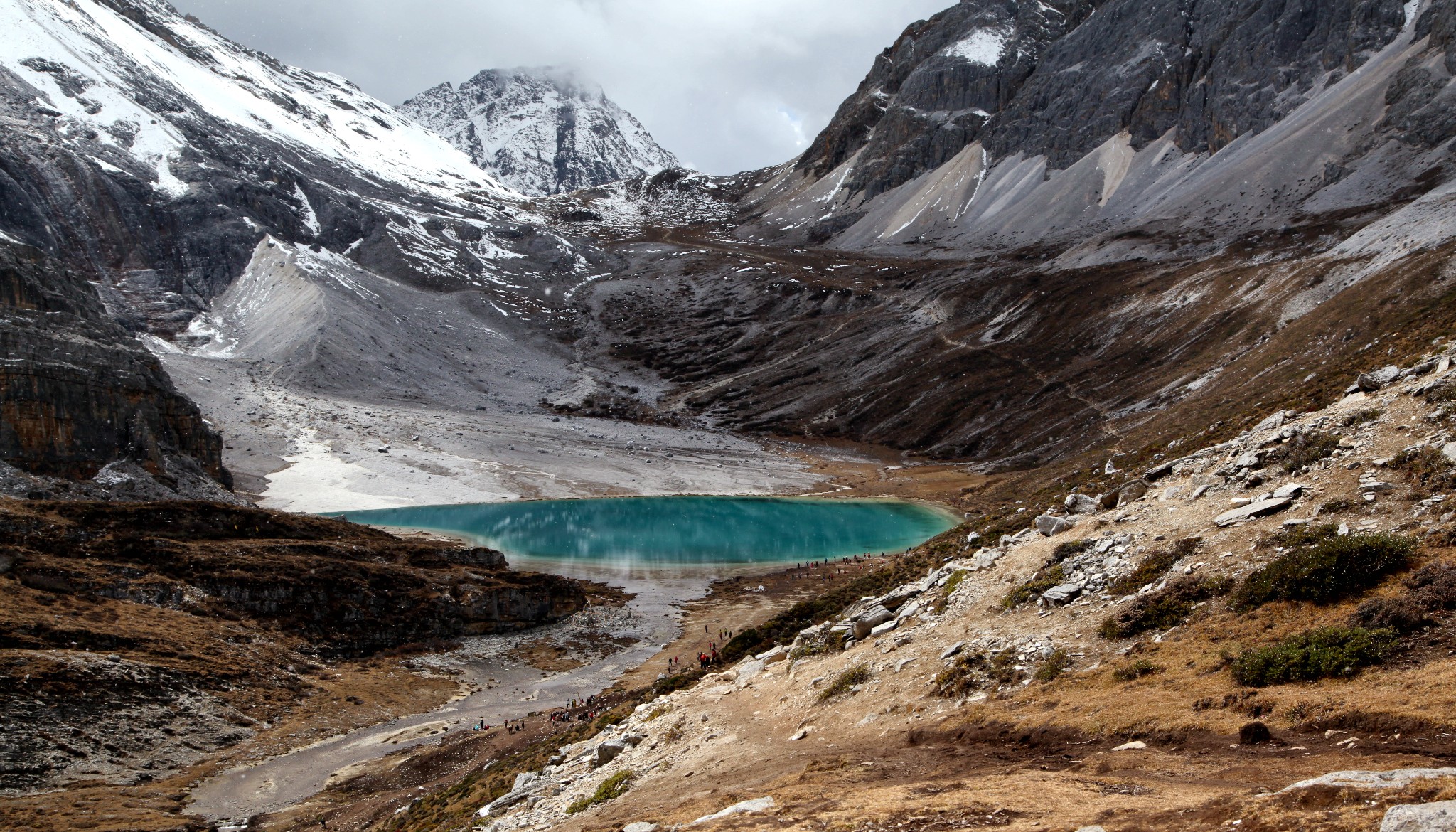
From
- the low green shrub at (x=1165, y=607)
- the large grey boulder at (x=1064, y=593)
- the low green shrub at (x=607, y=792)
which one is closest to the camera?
the low green shrub at (x=1165, y=607)

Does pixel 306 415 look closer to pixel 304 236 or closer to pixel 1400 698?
pixel 304 236

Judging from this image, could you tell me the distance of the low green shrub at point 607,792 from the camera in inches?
646

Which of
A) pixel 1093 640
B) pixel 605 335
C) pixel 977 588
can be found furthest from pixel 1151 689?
pixel 605 335

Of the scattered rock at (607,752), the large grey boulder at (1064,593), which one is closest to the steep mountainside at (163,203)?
the scattered rock at (607,752)

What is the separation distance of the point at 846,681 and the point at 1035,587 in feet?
13.8

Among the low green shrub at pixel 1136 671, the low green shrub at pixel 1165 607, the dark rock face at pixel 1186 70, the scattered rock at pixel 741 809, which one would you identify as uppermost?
the dark rock face at pixel 1186 70

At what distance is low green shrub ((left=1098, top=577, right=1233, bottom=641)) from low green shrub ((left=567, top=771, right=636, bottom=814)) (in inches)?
375

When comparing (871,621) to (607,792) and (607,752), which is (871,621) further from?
(607,792)

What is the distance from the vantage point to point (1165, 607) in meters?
14.4

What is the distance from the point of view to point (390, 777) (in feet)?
87.4

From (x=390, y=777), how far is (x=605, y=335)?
14684 cm

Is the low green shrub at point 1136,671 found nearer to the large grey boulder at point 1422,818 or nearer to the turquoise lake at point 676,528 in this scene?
the large grey boulder at point 1422,818

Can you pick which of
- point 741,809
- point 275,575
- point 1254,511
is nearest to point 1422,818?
point 741,809

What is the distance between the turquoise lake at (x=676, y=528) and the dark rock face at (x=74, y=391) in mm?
21672
